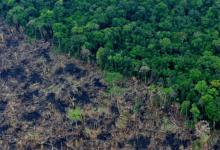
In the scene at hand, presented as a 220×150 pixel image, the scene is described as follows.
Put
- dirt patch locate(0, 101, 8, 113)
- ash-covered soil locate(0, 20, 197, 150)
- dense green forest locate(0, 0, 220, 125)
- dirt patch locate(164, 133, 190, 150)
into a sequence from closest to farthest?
dirt patch locate(164, 133, 190, 150) < ash-covered soil locate(0, 20, 197, 150) < dense green forest locate(0, 0, 220, 125) < dirt patch locate(0, 101, 8, 113)

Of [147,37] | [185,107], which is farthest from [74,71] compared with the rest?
[185,107]

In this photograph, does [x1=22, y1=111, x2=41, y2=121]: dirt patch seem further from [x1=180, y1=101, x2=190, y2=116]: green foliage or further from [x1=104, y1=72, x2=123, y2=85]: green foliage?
[x1=180, y1=101, x2=190, y2=116]: green foliage

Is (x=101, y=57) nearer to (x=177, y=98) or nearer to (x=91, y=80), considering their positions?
(x=91, y=80)

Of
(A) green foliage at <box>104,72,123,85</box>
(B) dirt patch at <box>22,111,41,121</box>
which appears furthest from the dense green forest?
(B) dirt patch at <box>22,111,41,121</box>

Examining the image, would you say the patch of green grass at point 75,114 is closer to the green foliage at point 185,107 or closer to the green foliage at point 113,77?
the green foliage at point 113,77

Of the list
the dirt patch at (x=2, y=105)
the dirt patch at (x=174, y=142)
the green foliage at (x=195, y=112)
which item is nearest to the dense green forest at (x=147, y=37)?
the green foliage at (x=195, y=112)

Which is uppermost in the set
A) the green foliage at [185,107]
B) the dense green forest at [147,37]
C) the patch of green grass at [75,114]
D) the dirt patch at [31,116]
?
the dense green forest at [147,37]
